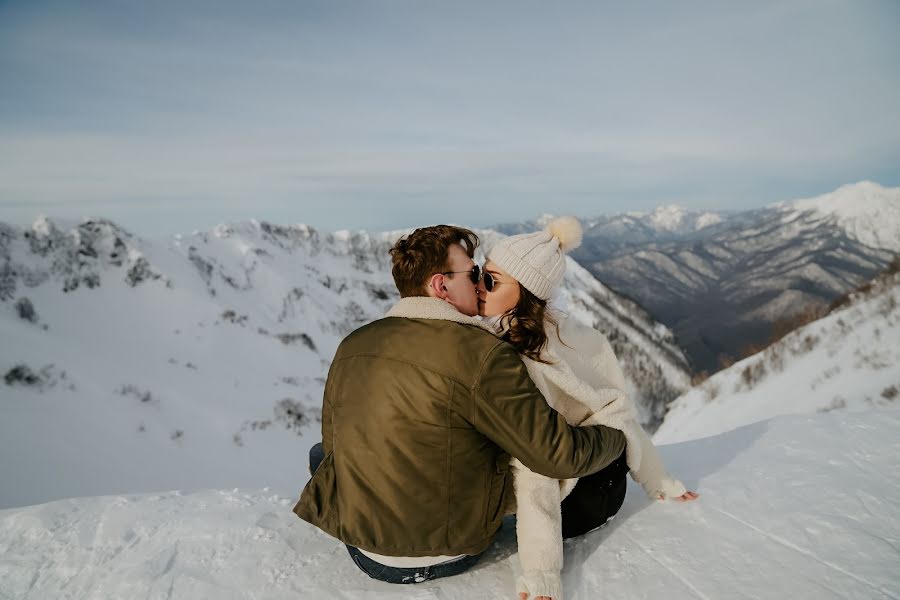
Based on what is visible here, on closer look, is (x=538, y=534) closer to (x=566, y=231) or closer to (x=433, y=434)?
(x=433, y=434)

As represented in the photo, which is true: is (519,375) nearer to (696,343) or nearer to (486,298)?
(486,298)

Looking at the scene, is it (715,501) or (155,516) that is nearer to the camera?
(715,501)

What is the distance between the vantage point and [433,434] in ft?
7.43

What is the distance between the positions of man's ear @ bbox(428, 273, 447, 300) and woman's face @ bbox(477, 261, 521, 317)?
0.39 meters

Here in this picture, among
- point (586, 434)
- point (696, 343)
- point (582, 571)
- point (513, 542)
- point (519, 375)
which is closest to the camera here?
point (519, 375)

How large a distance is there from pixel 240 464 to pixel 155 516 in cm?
2072

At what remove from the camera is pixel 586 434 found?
247cm

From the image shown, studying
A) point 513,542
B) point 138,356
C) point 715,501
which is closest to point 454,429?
point 513,542

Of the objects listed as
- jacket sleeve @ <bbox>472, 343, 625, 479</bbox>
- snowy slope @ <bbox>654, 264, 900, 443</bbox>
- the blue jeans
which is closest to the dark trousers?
the blue jeans

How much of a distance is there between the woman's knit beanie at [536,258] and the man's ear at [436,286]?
0.44 meters

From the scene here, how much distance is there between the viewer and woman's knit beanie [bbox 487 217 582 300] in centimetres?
273

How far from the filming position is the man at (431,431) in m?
2.18

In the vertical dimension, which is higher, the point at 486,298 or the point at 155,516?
the point at 486,298

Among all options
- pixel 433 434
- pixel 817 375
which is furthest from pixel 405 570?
pixel 817 375
